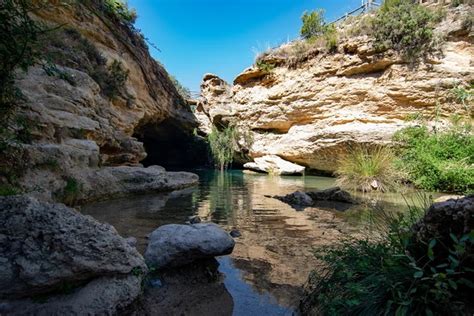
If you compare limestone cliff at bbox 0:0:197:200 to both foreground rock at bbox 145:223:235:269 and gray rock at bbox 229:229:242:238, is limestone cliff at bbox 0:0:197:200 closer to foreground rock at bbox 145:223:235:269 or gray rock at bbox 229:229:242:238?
foreground rock at bbox 145:223:235:269

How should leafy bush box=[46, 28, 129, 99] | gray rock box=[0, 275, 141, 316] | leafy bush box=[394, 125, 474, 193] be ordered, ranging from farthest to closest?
leafy bush box=[46, 28, 129, 99] → leafy bush box=[394, 125, 474, 193] → gray rock box=[0, 275, 141, 316]

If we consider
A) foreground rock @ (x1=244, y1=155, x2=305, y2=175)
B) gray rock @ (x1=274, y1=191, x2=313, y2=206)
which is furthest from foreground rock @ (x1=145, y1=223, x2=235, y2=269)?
foreground rock @ (x1=244, y1=155, x2=305, y2=175)

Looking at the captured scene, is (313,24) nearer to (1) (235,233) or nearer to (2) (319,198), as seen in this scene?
(2) (319,198)

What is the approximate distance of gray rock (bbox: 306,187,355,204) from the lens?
22.6ft

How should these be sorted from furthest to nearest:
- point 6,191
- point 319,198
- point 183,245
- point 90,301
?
point 319,198, point 6,191, point 183,245, point 90,301

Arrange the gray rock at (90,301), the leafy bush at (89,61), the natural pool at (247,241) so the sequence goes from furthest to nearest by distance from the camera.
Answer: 1. the leafy bush at (89,61)
2. the natural pool at (247,241)
3. the gray rock at (90,301)

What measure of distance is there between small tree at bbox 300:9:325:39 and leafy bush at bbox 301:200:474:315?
17675 mm

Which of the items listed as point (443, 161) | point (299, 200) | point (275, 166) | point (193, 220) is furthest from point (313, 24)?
point (193, 220)

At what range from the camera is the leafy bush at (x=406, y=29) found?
1257cm

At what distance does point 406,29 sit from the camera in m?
12.7

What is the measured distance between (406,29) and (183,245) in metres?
14.9

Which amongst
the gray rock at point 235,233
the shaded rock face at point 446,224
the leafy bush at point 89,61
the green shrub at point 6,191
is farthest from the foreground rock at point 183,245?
the leafy bush at point 89,61

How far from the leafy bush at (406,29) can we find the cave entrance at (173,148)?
13.8m

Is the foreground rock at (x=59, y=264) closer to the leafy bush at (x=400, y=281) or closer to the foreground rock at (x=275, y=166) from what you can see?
the leafy bush at (x=400, y=281)
